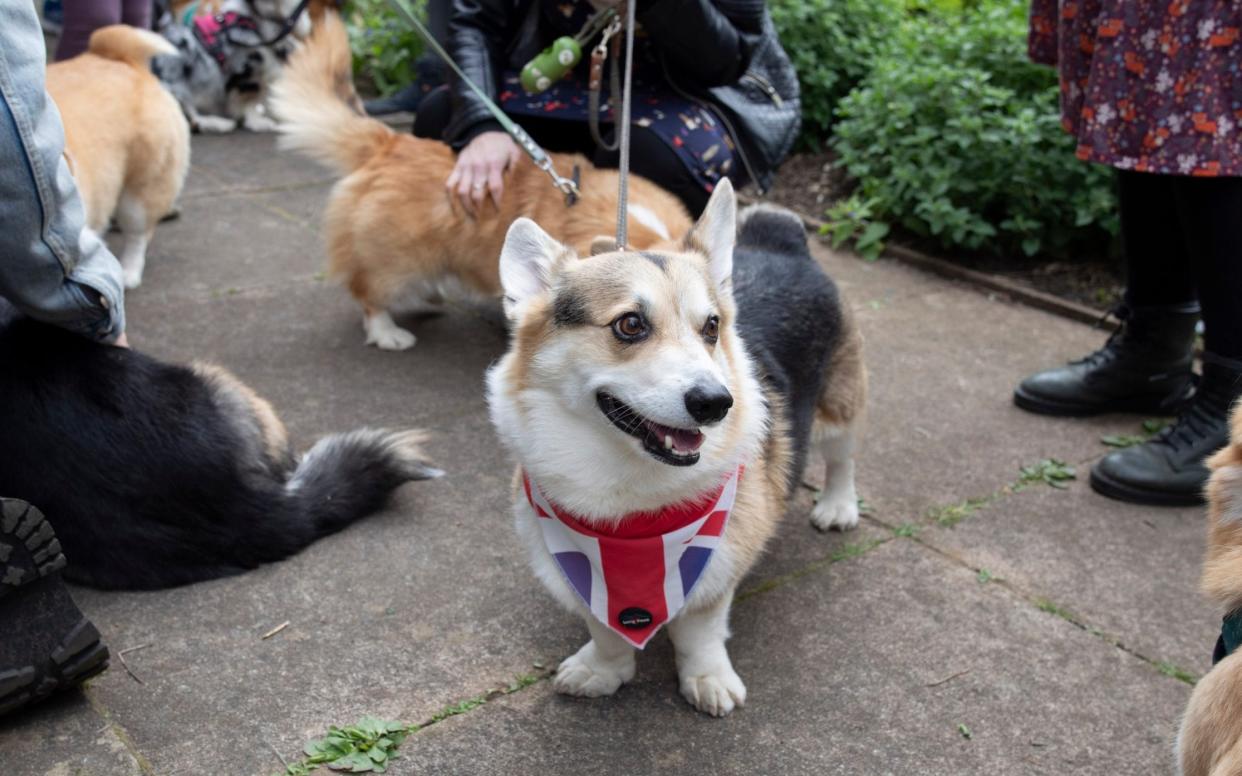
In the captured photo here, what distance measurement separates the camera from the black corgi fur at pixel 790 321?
9.14 feet

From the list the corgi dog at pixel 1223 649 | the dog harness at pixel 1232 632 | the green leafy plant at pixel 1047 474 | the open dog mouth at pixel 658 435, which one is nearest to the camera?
the corgi dog at pixel 1223 649

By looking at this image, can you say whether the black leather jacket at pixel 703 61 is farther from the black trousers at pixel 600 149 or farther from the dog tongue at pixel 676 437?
the dog tongue at pixel 676 437

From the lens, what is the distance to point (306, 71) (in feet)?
14.6

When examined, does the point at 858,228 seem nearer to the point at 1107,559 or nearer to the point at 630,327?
the point at 1107,559

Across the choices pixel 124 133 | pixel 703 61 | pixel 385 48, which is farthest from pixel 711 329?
pixel 385 48

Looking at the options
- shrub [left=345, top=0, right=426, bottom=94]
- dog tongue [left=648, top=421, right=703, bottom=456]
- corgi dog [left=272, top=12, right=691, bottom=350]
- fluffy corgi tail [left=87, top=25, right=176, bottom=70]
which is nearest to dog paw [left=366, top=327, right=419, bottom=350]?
corgi dog [left=272, top=12, right=691, bottom=350]

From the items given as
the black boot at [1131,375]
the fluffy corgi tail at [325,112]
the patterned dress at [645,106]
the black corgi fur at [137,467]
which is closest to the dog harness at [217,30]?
the fluffy corgi tail at [325,112]

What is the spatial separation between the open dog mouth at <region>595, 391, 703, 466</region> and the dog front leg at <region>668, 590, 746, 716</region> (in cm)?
42

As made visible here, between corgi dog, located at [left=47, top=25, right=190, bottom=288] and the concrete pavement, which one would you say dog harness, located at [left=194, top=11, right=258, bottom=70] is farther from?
the concrete pavement

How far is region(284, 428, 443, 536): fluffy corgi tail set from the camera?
3109mm

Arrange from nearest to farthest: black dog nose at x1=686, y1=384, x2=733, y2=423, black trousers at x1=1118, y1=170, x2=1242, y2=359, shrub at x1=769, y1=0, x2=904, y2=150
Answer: black dog nose at x1=686, y1=384, x2=733, y2=423 → black trousers at x1=1118, y1=170, x2=1242, y2=359 → shrub at x1=769, y1=0, x2=904, y2=150

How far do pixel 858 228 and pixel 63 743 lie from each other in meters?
4.44

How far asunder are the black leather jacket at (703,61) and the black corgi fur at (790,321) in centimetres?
98

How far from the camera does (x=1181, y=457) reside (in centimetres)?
344
